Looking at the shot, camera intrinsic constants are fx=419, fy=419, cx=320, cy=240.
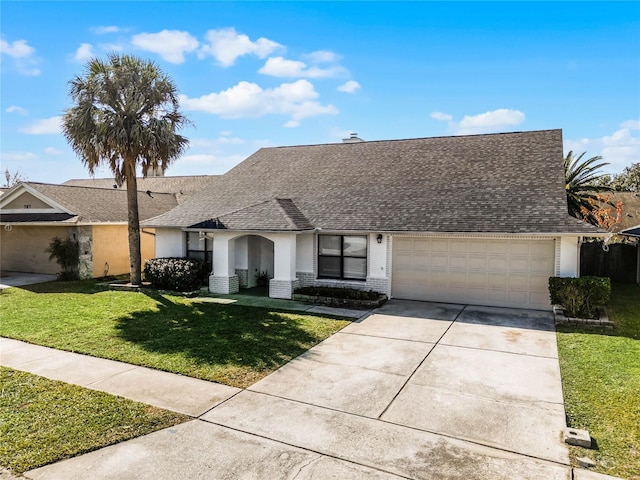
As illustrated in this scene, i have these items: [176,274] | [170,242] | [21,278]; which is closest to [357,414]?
[176,274]

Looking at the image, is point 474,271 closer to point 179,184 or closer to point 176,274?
point 176,274

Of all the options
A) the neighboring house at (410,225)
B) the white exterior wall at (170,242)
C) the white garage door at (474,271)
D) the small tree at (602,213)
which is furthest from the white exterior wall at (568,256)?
the white exterior wall at (170,242)

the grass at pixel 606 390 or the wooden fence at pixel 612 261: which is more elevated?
the wooden fence at pixel 612 261

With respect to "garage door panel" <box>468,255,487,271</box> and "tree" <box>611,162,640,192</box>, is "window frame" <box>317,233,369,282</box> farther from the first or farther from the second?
"tree" <box>611,162,640,192</box>

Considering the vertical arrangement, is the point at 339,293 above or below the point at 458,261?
below

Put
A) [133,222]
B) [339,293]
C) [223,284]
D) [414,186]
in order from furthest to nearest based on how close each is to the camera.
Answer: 1. [133,222]
2. [414,186]
3. [223,284]
4. [339,293]

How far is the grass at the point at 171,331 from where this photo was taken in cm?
823

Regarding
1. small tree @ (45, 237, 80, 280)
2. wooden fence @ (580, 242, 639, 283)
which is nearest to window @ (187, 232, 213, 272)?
small tree @ (45, 237, 80, 280)

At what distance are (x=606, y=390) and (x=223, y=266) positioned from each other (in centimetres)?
1228

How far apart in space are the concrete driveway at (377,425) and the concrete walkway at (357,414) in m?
0.02

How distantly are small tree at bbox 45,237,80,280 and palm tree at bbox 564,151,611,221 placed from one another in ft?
81.2

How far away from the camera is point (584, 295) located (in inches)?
456

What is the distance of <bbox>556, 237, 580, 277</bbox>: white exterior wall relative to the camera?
1248 centimetres

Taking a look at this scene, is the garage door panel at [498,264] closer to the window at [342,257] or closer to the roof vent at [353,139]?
the window at [342,257]
